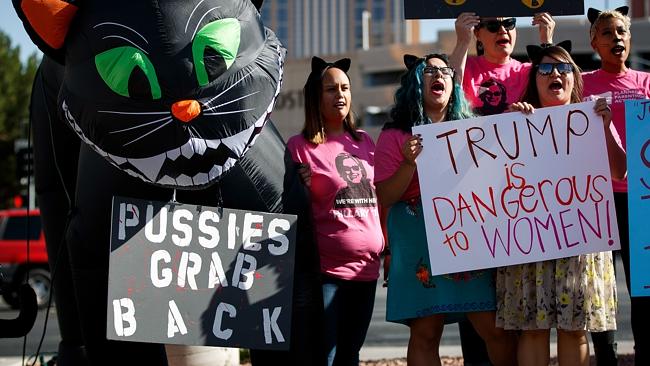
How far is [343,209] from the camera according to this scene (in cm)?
491

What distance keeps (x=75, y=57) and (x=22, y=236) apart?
11498mm

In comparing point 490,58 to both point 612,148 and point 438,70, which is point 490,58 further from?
point 612,148

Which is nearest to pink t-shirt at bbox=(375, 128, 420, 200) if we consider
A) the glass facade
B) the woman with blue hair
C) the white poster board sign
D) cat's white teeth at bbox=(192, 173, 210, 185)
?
the woman with blue hair

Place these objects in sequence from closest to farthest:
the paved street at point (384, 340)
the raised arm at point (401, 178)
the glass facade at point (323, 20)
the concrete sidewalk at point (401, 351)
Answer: the raised arm at point (401, 178) → the concrete sidewalk at point (401, 351) → the paved street at point (384, 340) → the glass facade at point (323, 20)

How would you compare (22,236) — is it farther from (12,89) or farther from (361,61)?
(361,61)

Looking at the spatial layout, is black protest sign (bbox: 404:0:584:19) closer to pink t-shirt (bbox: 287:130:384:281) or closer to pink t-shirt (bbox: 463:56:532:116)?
pink t-shirt (bbox: 463:56:532:116)

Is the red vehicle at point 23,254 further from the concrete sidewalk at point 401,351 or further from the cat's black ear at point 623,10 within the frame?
the cat's black ear at point 623,10

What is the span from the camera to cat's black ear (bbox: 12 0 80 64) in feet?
12.7

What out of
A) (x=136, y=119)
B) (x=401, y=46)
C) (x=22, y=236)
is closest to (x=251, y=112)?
(x=136, y=119)

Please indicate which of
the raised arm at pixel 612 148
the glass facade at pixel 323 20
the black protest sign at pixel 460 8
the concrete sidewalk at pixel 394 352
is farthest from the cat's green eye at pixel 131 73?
the glass facade at pixel 323 20

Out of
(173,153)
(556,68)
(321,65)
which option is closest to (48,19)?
(173,153)

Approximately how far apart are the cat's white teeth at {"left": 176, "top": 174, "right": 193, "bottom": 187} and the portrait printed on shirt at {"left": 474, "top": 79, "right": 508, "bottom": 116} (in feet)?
5.44

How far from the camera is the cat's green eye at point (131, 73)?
3.74 meters

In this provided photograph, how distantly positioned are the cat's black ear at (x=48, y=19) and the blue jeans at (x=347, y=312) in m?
1.64
